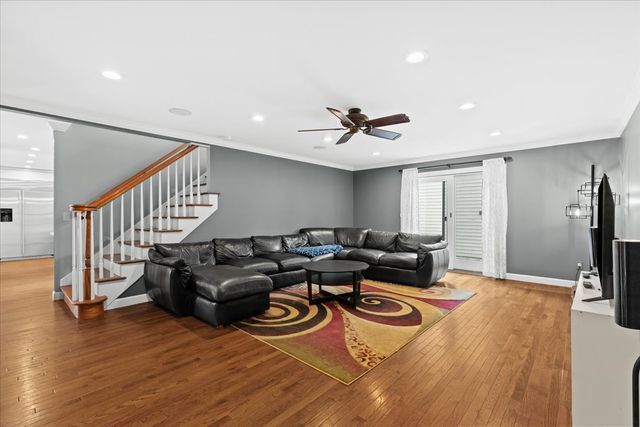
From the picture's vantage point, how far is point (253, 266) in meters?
4.44

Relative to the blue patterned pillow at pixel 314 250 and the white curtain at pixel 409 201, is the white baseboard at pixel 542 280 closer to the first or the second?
the white curtain at pixel 409 201

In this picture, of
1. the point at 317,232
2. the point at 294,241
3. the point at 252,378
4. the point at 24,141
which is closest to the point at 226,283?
the point at 252,378

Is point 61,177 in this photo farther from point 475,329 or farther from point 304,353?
point 475,329

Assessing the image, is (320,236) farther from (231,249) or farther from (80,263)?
(80,263)

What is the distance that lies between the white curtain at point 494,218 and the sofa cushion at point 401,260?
1.56m

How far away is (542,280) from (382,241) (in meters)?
2.85

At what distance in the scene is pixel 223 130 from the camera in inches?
178

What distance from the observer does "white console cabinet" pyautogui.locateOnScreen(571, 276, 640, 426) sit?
1.57 meters

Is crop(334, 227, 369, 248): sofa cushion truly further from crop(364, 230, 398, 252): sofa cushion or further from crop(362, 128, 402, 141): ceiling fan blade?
crop(362, 128, 402, 141): ceiling fan blade

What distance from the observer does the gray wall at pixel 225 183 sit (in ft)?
14.1

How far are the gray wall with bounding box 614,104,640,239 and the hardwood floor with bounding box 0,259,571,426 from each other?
1416mm

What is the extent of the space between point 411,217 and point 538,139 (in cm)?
277

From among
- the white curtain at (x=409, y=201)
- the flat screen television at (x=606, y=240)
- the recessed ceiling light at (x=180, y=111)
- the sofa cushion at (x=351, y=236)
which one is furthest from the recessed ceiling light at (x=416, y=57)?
the white curtain at (x=409, y=201)

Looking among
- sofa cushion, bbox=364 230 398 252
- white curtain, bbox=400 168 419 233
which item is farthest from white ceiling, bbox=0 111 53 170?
white curtain, bbox=400 168 419 233
